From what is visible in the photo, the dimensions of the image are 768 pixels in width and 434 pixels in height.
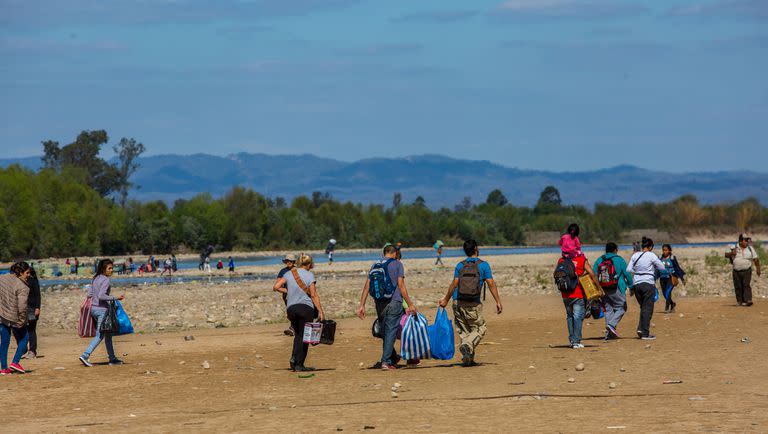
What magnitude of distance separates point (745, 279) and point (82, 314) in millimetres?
15329

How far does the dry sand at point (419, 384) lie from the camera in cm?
1204

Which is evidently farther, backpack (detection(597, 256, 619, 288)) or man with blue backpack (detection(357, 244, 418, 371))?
backpack (detection(597, 256, 619, 288))

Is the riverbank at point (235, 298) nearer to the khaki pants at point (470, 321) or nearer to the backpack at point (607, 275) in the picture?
the backpack at point (607, 275)

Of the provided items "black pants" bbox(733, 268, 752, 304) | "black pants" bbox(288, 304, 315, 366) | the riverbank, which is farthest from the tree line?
"black pants" bbox(288, 304, 315, 366)

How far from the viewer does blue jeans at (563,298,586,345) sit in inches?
725

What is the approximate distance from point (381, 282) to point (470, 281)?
122 cm

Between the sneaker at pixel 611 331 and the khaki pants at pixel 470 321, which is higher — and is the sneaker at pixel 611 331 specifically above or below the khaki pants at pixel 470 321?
below

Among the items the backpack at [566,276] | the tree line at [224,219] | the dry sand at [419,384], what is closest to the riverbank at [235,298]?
the dry sand at [419,384]

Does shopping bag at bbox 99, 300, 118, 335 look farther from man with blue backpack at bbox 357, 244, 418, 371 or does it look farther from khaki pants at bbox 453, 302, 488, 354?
khaki pants at bbox 453, 302, 488, 354

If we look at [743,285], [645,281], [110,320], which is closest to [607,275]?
[645,281]

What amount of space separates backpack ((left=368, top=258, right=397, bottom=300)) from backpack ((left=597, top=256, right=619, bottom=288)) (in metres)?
4.64

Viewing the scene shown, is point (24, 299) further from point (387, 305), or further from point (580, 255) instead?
point (580, 255)

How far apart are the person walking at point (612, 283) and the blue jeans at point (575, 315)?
1.14m

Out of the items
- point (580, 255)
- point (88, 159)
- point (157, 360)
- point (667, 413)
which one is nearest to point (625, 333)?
point (580, 255)
